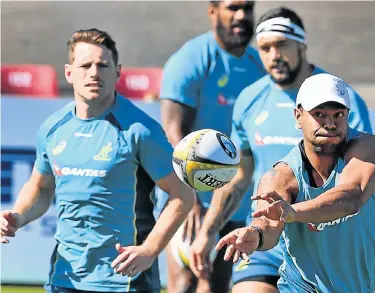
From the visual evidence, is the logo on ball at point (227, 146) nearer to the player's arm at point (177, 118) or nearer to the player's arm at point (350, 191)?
the player's arm at point (350, 191)

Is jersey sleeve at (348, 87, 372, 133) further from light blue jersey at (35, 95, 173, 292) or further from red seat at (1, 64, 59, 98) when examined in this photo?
red seat at (1, 64, 59, 98)

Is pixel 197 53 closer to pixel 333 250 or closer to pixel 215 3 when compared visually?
pixel 215 3

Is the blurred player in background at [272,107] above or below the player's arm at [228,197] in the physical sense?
above

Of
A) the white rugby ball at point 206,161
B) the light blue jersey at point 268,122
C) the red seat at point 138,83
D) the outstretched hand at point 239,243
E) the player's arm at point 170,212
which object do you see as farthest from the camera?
the red seat at point 138,83

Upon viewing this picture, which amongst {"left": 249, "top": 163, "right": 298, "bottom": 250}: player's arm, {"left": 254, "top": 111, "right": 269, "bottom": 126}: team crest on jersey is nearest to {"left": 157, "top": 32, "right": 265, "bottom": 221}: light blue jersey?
{"left": 254, "top": 111, "right": 269, "bottom": 126}: team crest on jersey

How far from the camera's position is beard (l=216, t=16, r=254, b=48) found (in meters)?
8.14

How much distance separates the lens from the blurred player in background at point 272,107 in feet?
23.0

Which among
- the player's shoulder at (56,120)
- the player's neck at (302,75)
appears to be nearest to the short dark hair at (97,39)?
the player's shoulder at (56,120)

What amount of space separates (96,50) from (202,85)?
1751mm

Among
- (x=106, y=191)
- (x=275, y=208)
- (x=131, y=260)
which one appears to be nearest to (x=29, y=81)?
(x=106, y=191)

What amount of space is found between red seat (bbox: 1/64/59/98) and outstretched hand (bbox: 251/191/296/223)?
9.33m

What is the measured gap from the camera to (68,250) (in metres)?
6.20

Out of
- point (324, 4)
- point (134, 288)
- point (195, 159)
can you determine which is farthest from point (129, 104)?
point (324, 4)

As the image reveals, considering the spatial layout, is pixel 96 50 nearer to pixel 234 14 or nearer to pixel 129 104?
pixel 129 104
